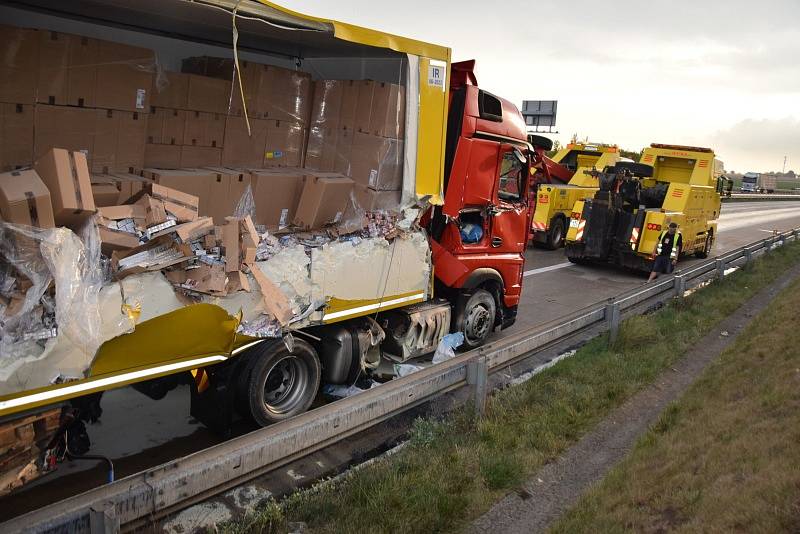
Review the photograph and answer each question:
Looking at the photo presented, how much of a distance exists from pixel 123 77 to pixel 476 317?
179 inches

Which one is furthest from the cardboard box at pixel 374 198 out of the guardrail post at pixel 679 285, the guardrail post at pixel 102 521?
the guardrail post at pixel 679 285

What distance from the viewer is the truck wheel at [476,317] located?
725 centimetres

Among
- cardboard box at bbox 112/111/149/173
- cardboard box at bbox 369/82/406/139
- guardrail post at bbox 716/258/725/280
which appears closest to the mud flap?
cardboard box at bbox 112/111/149/173

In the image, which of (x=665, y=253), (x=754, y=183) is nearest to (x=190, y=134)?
(x=665, y=253)

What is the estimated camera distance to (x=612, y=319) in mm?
7535

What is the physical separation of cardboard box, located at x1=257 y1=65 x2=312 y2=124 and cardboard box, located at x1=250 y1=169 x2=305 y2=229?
665mm

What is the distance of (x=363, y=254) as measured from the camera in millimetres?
5617

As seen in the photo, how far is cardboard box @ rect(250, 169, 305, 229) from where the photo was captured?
554cm

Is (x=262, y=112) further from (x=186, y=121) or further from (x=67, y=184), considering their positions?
(x=67, y=184)

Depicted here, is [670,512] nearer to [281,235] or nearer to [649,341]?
[281,235]

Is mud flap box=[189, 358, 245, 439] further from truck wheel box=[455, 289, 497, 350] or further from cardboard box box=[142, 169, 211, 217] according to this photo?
truck wheel box=[455, 289, 497, 350]

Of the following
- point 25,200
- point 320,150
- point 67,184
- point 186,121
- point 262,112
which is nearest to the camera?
point 25,200

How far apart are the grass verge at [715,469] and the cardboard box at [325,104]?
4252mm

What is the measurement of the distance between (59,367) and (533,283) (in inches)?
401
